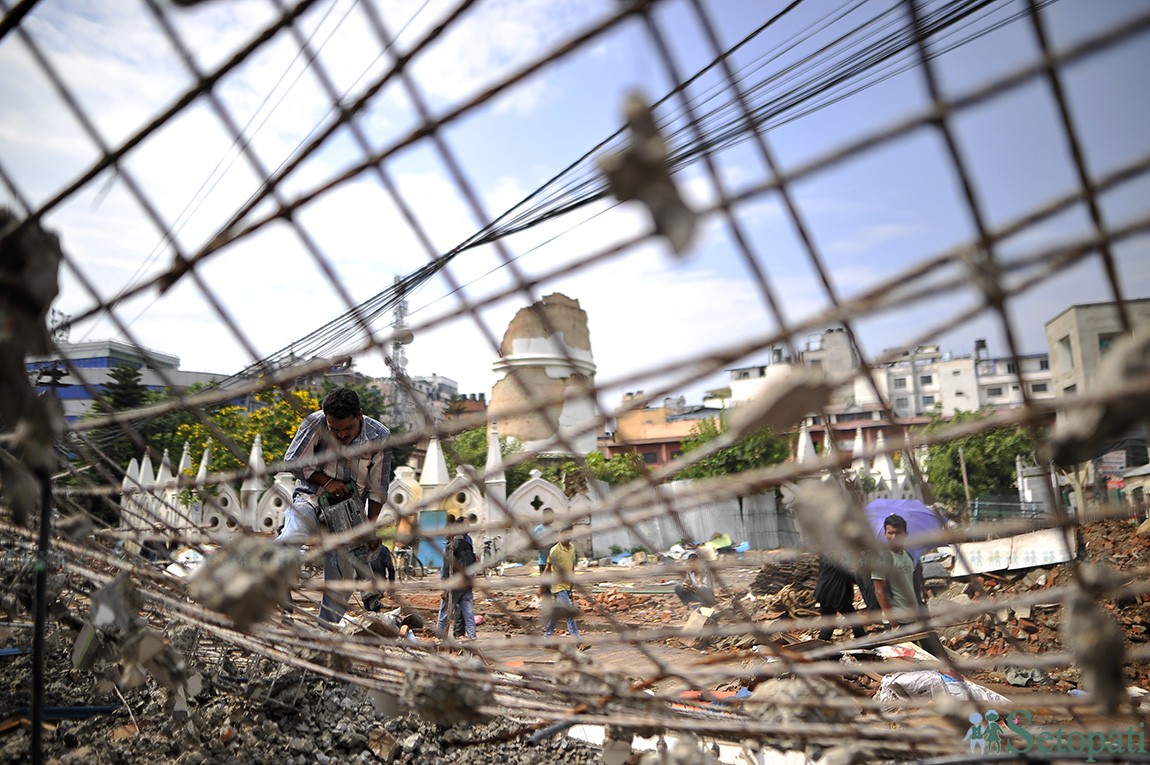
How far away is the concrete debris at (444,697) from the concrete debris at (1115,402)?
1.18 metres

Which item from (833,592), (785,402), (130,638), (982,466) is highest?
(982,466)

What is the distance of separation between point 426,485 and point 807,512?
1269 centimetres

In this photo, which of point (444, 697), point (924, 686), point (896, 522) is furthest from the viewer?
point (896, 522)

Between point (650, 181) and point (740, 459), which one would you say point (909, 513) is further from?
point (740, 459)

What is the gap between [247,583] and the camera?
3.82 feet

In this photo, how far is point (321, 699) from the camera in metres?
2.87

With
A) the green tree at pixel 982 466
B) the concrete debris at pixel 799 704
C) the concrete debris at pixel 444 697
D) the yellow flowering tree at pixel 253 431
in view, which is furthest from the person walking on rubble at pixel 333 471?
the green tree at pixel 982 466

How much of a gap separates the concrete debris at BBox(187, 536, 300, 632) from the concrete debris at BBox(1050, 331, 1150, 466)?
1.08 metres

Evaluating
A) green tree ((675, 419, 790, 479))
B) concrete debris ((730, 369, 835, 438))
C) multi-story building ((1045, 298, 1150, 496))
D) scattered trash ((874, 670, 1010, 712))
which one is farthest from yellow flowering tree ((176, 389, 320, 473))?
multi-story building ((1045, 298, 1150, 496))

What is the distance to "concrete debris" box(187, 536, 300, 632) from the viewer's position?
116cm

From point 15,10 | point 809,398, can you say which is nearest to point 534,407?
point 809,398

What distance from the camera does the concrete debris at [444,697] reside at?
153 cm

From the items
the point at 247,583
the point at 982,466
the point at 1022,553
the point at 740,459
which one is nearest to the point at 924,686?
the point at 247,583

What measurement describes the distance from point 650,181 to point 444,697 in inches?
46.0
